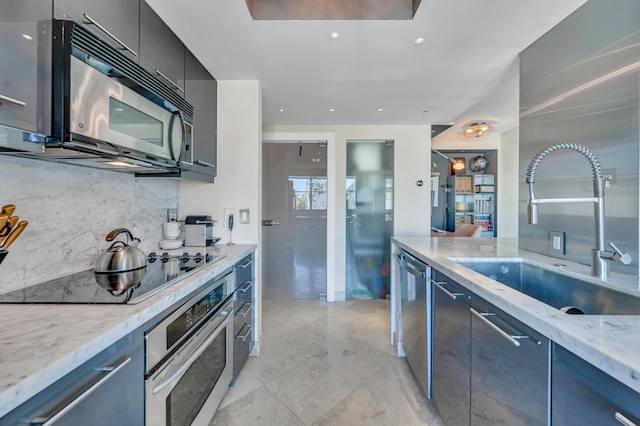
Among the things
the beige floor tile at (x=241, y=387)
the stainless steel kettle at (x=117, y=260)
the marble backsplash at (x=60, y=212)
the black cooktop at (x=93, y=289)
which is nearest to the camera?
the black cooktop at (x=93, y=289)

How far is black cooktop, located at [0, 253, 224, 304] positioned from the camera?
37.4 inches

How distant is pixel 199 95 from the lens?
6.42ft

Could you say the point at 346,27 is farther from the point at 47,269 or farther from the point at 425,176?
the point at 425,176

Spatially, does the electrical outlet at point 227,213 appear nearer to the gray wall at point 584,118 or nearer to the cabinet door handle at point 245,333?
the cabinet door handle at point 245,333

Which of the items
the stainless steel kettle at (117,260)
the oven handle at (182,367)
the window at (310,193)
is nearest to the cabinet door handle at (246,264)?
the oven handle at (182,367)

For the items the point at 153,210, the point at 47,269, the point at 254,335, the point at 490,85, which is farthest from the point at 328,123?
the point at 47,269

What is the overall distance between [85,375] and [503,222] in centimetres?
617

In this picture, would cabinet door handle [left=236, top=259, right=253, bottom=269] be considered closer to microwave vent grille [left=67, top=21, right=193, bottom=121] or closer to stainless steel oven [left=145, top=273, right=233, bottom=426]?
stainless steel oven [left=145, top=273, right=233, bottom=426]

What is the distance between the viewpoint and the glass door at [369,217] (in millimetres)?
3699

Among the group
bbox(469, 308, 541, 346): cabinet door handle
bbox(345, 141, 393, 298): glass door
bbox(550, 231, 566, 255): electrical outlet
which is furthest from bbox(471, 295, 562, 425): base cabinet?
bbox(345, 141, 393, 298): glass door

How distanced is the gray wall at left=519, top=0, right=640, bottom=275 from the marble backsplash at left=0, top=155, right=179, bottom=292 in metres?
2.62

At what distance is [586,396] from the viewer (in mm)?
631

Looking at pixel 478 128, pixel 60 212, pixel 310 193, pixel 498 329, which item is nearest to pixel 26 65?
pixel 60 212

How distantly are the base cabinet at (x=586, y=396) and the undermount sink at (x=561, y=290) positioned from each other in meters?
0.57
